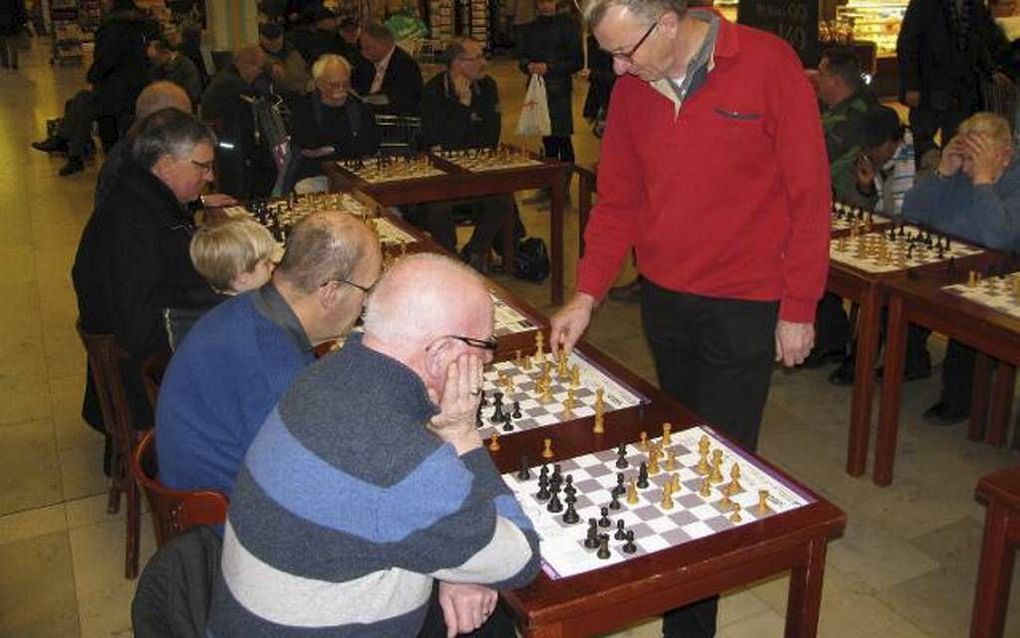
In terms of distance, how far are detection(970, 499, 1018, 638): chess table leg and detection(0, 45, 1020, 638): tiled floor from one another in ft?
1.66

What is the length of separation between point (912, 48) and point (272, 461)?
6.93 m

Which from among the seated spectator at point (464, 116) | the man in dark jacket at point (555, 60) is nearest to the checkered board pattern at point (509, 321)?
the seated spectator at point (464, 116)

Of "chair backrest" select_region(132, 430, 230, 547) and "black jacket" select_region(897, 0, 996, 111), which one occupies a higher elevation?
"black jacket" select_region(897, 0, 996, 111)

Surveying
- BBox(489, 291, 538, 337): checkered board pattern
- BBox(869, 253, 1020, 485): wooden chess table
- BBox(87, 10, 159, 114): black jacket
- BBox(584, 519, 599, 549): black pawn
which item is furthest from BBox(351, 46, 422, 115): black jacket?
BBox(584, 519, 599, 549): black pawn

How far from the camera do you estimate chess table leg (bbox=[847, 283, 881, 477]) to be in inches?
159

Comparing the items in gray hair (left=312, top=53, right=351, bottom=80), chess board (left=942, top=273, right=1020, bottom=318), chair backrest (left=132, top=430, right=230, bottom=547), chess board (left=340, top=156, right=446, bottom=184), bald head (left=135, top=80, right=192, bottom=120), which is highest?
gray hair (left=312, top=53, right=351, bottom=80)

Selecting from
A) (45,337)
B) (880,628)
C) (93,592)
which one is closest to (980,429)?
(880,628)

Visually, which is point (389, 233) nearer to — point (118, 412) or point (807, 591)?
point (118, 412)

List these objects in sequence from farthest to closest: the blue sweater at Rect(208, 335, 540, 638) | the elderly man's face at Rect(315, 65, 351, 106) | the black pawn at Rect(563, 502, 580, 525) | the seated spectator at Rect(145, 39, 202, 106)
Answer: the seated spectator at Rect(145, 39, 202, 106) → the elderly man's face at Rect(315, 65, 351, 106) → the black pawn at Rect(563, 502, 580, 525) → the blue sweater at Rect(208, 335, 540, 638)

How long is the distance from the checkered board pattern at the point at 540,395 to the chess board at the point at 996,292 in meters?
1.55

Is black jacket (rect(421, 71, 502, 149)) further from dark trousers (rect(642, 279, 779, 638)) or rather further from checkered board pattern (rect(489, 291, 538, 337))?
dark trousers (rect(642, 279, 779, 638))

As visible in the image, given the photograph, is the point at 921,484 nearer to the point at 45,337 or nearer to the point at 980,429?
the point at 980,429

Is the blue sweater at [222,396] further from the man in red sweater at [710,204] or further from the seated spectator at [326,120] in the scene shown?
the seated spectator at [326,120]

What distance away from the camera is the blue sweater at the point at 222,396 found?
7.78 ft
